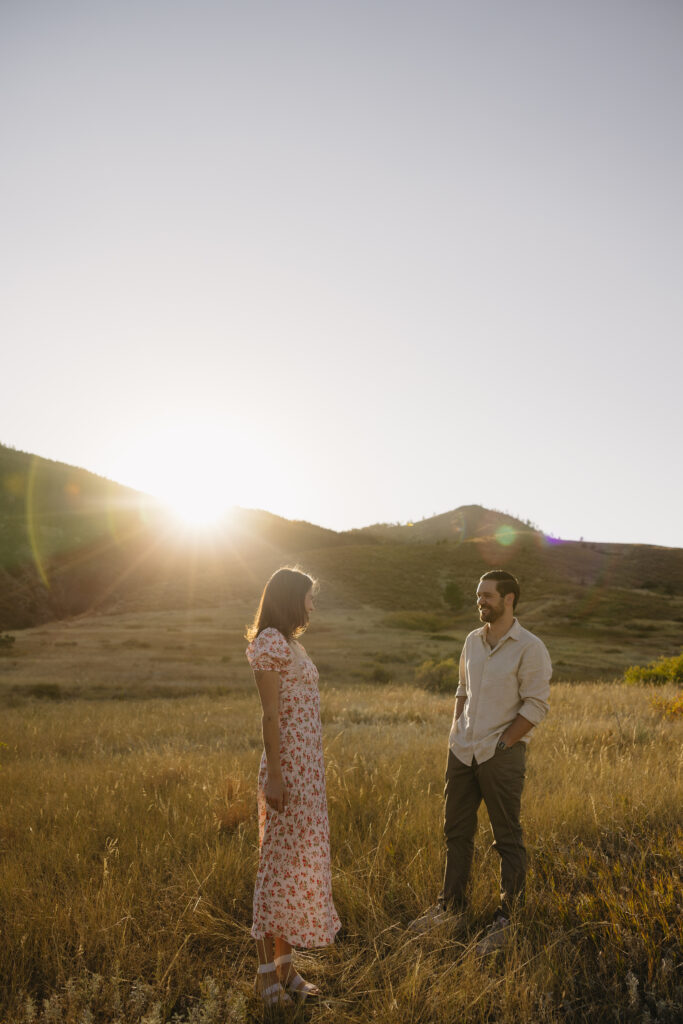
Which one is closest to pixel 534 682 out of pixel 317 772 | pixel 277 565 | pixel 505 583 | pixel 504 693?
pixel 504 693

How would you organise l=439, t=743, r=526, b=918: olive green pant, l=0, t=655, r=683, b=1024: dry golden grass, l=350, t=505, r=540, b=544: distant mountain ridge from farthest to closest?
l=350, t=505, r=540, b=544: distant mountain ridge → l=439, t=743, r=526, b=918: olive green pant → l=0, t=655, r=683, b=1024: dry golden grass

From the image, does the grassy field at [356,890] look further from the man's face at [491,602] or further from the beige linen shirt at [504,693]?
the man's face at [491,602]

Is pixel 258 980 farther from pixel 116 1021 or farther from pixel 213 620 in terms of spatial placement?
pixel 213 620

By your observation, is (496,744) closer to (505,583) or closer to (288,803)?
(505,583)

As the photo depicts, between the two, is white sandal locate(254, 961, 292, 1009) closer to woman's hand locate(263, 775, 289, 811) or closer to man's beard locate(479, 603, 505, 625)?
woman's hand locate(263, 775, 289, 811)

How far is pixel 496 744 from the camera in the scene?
12.4 feet

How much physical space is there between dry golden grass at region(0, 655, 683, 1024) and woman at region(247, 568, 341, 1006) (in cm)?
23

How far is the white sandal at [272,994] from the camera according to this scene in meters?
3.03

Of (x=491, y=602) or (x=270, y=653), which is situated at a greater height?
(x=491, y=602)

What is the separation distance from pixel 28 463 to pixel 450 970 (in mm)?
101479

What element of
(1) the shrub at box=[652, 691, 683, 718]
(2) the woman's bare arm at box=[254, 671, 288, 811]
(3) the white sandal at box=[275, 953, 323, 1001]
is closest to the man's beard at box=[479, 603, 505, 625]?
(2) the woman's bare arm at box=[254, 671, 288, 811]

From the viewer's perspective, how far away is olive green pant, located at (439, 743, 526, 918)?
3.73 metres

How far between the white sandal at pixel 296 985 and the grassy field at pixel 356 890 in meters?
0.09

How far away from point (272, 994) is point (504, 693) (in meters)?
1.95
